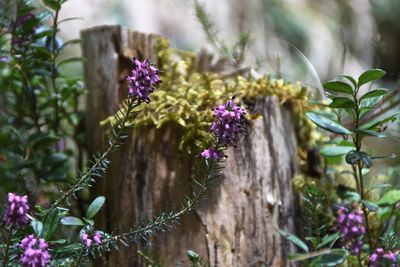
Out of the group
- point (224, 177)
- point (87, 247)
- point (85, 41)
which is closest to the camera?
point (87, 247)

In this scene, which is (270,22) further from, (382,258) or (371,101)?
(382,258)

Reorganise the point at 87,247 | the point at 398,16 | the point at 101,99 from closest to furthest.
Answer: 1. the point at 87,247
2. the point at 101,99
3. the point at 398,16

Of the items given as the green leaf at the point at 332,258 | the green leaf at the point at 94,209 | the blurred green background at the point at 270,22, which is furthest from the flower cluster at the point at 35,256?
the blurred green background at the point at 270,22

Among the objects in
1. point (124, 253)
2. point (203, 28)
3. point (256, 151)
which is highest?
point (203, 28)

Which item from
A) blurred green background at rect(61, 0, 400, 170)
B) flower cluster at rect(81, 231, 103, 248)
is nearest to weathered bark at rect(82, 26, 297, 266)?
flower cluster at rect(81, 231, 103, 248)

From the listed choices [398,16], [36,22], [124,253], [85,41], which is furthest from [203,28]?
[398,16]

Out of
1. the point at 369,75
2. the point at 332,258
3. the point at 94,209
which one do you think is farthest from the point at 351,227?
the point at 94,209

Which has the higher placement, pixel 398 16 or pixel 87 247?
pixel 398 16

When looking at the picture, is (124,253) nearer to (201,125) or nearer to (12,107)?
(201,125)
